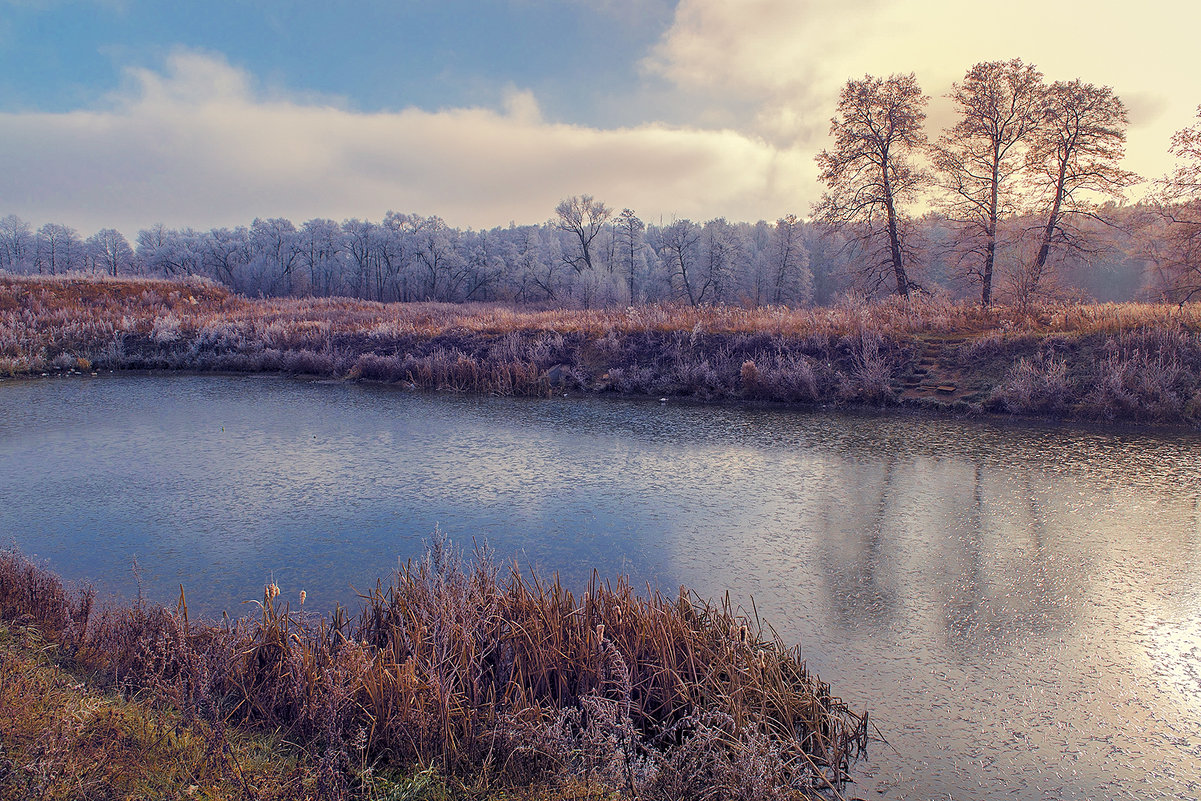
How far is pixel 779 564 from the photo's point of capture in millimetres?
5910

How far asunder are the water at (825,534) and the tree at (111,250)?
9219 centimetres

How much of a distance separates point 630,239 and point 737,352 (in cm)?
5218

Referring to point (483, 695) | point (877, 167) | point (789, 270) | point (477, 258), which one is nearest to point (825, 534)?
point (483, 695)

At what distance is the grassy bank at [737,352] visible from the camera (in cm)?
1251

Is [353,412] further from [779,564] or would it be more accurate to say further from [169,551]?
[779,564]

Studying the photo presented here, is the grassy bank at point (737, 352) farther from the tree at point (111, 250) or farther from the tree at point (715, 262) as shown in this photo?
the tree at point (111, 250)

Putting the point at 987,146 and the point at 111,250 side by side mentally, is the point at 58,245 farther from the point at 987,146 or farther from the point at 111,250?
the point at 987,146

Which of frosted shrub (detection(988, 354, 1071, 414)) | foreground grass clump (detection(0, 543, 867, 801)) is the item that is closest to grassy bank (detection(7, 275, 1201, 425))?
frosted shrub (detection(988, 354, 1071, 414))

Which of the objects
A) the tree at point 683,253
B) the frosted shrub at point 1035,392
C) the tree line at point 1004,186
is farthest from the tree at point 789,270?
the frosted shrub at point 1035,392

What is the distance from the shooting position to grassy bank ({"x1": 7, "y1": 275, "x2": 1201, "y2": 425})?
12.5 metres

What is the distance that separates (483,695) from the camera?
365 cm

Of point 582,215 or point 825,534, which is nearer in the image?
point 825,534

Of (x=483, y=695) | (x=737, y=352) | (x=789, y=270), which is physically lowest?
(x=483, y=695)

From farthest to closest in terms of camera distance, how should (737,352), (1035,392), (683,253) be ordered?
(683,253), (737,352), (1035,392)
